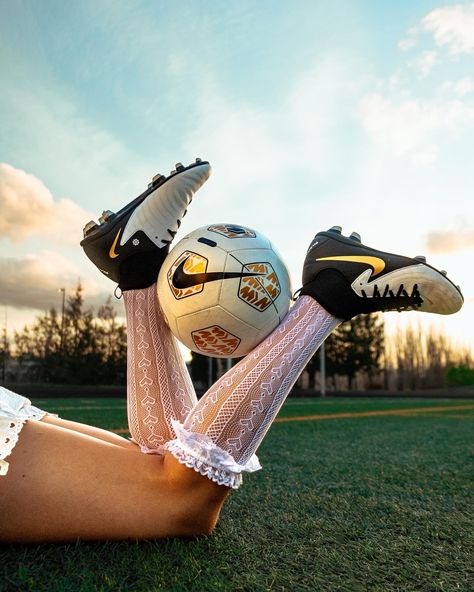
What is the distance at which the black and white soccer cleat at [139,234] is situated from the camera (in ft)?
6.93

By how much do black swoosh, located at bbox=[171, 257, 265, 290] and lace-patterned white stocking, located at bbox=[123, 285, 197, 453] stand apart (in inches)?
8.0

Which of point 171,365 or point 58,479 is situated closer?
point 58,479

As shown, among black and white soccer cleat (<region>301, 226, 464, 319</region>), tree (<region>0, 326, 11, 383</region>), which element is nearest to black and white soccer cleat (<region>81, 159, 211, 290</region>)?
black and white soccer cleat (<region>301, 226, 464, 319</region>)

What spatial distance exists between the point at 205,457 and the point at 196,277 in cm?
67

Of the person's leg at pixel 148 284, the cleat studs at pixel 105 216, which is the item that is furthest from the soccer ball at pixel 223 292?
the cleat studs at pixel 105 216

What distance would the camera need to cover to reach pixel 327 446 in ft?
16.7

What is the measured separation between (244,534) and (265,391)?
0.61 m

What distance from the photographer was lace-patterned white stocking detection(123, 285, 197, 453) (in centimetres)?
192

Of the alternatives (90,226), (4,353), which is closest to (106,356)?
(4,353)

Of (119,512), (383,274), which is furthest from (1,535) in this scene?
(383,274)

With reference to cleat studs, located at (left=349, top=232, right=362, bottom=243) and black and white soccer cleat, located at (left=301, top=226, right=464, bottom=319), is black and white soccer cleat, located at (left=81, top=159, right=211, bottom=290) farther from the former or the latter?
cleat studs, located at (left=349, top=232, right=362, bottom=243)

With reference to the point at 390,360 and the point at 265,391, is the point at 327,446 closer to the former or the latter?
the point at 265,391

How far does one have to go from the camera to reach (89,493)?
1.53 meters

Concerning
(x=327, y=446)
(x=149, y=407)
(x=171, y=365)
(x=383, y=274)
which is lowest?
(x=327, y=446)
